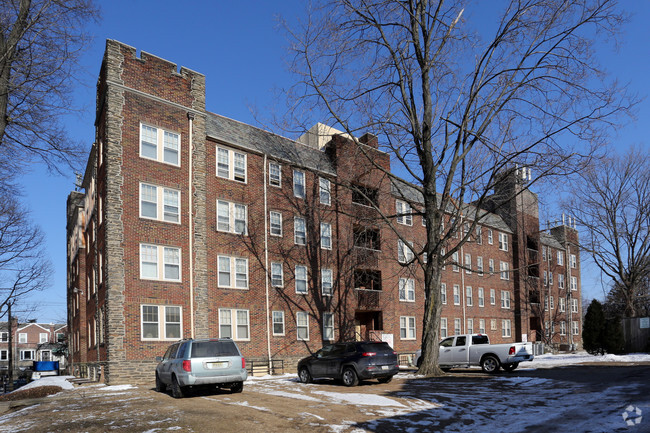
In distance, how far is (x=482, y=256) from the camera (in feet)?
158

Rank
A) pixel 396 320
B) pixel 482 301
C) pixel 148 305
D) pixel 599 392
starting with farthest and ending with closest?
1. pixel 482 301
2. pixel 396 320
3. pixel 148 305
4. pixel 599 392

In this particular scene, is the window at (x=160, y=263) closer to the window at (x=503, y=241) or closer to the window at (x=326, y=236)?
the window at (x=326, y=236)

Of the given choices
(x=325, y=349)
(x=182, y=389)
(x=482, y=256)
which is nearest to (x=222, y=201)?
(x=325, y=349)

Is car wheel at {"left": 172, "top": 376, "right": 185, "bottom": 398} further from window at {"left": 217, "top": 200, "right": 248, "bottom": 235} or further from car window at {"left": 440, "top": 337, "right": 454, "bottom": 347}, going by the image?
car window at {"left": 440, "top": 337, "right": 454, "bottom": 347}

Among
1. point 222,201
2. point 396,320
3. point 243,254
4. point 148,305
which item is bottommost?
point 396,320

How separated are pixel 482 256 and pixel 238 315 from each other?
93.1ft

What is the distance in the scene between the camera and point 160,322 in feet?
76.7

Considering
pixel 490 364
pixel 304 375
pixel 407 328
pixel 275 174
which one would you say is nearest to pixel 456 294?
pixel 407 328

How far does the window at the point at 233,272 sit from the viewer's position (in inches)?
1041

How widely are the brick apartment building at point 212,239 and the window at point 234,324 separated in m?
0.06

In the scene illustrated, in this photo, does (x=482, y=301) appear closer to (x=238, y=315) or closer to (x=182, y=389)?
A: (x=238, y=315)

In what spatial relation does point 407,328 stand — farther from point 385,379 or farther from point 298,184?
point 385,379

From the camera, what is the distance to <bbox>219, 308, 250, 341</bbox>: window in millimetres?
25969

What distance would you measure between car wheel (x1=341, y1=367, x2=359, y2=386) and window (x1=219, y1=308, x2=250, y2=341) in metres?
9.92
